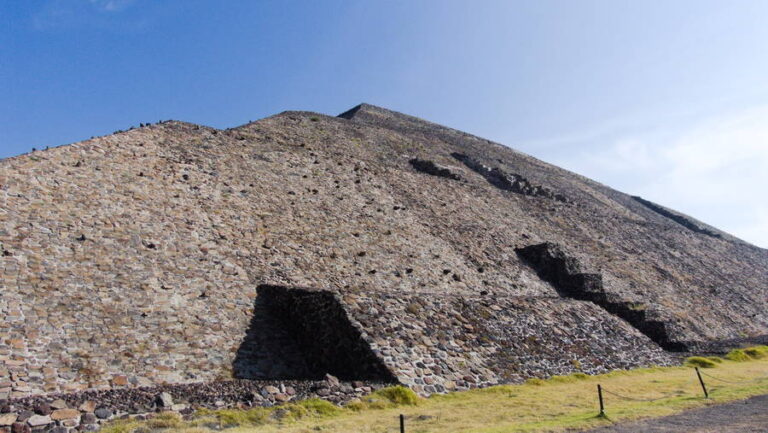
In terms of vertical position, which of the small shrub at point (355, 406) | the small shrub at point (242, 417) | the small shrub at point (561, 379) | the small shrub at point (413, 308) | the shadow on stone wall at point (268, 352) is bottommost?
the small shrub at point (561, 379)

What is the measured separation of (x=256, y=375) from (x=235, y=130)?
1726cm

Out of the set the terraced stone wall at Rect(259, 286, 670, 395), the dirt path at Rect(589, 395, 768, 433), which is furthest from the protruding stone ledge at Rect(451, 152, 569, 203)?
the dirt path at Rect(589, 395, 768, 433)

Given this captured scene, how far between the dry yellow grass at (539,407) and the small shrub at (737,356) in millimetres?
3937

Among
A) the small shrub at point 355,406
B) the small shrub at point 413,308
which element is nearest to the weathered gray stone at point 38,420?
the small shrub at point 355,406

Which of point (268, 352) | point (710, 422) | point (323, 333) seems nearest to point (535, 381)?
point (710, 422)

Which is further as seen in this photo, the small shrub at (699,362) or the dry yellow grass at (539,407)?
the small shrub at (699,362)

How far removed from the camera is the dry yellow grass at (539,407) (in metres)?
10.6

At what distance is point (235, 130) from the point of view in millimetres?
27391

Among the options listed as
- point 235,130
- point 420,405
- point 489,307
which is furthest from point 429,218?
point 420,405

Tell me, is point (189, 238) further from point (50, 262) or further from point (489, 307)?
point (489, 307)

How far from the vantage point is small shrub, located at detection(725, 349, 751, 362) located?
22.1 meters

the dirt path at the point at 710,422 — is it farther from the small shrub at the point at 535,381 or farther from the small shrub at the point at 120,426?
the small shrub at the point at 120,426

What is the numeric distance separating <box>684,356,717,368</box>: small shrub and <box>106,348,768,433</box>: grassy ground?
319cm

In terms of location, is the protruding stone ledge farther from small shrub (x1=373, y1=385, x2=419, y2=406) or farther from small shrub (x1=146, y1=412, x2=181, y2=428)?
small shrub (x1=146, y1=412, x2=181, y2=428)
